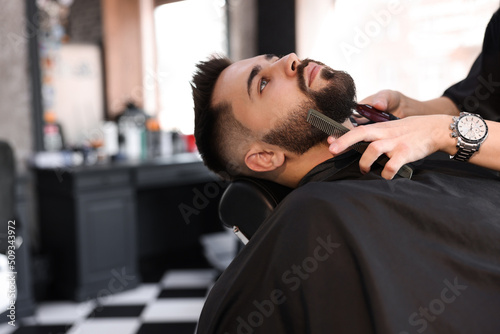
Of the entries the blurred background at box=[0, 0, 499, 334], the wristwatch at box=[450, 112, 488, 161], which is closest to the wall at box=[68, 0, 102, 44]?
the blurred background at box=[0, 0, 499, 334]

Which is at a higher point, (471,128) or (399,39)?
(399,39)

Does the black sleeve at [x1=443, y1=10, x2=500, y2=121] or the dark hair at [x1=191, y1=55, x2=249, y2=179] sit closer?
the dark hair at [x1=191, y1=55, x2=249, y2=179]

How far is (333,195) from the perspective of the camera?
95cm

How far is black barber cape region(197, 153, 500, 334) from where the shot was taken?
88cm

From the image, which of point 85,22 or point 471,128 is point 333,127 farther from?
point 85,22

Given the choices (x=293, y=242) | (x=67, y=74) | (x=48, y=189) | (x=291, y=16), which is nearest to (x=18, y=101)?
(x=67, y=74)

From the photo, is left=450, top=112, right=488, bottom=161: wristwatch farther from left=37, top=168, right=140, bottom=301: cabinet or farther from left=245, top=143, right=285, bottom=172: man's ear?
left=37, top=168, right=140, bottom=301: cabinet

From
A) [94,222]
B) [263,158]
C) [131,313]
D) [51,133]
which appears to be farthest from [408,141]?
[51,133]

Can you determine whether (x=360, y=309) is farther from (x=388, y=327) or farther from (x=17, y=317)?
(x=17, y=317)

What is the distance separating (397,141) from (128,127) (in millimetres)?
2676

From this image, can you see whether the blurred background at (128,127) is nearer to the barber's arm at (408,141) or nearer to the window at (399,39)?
the window at (399,39)

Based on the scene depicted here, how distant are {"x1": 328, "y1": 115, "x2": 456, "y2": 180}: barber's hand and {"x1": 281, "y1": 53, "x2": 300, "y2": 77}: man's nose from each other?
0.95ft

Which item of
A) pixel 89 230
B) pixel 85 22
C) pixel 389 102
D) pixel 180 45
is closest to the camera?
pixel 389 102

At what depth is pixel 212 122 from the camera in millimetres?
1396
